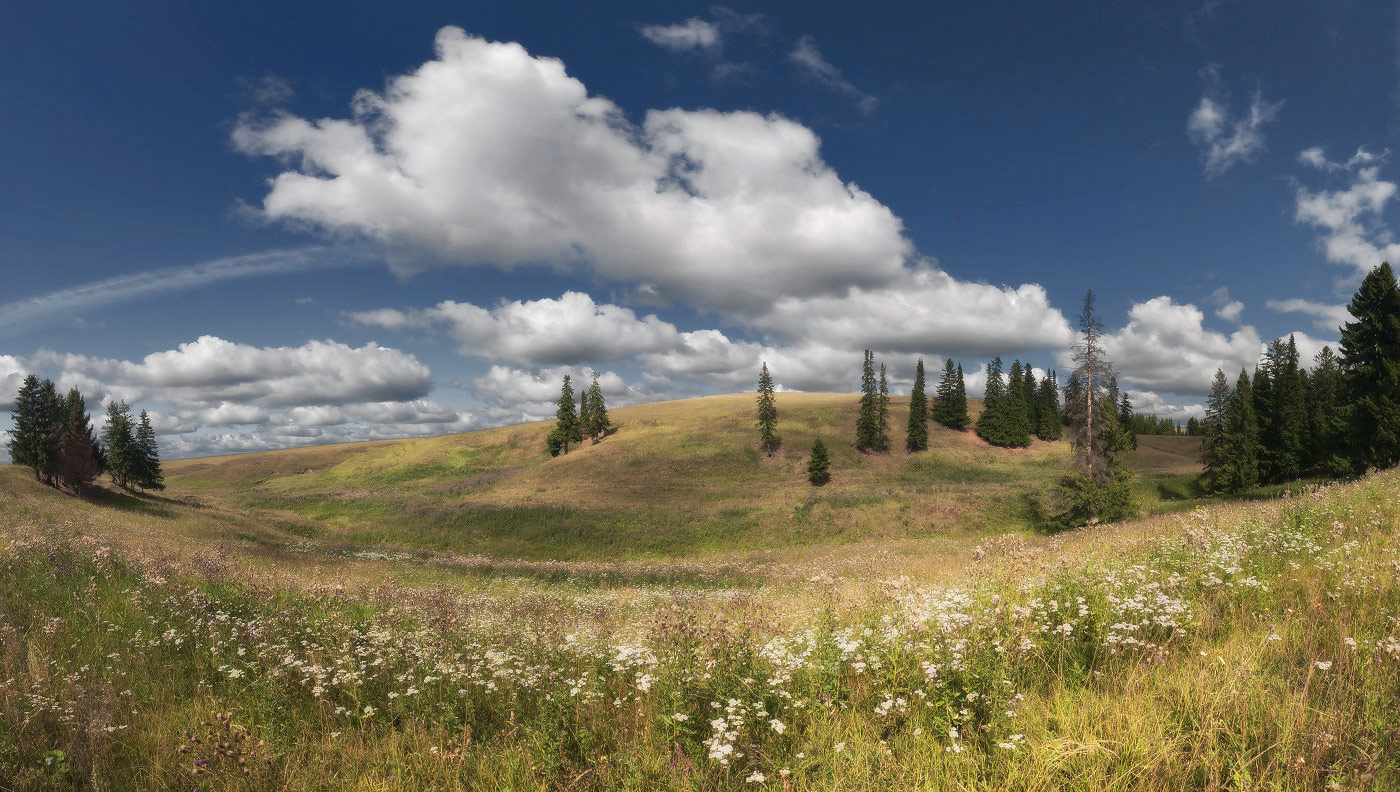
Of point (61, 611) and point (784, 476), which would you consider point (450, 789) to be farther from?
point (784, 476)

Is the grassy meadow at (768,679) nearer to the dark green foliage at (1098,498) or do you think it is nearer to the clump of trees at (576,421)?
the dark green foliage at (1098,498)

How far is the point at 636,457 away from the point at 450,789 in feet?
227

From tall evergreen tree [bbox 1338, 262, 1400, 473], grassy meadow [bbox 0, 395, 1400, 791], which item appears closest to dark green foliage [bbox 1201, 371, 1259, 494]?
tall evergreen tree [bbox 1338, 262, 1400, 473]

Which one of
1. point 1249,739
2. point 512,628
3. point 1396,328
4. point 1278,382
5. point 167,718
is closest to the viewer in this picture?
point 1249,739

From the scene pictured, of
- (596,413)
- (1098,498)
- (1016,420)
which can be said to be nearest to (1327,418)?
(1098,498)

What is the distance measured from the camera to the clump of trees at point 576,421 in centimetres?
8612

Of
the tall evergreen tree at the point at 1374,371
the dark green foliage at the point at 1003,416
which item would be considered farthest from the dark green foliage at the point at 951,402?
the tall evergreen tree at the point at 1374,371

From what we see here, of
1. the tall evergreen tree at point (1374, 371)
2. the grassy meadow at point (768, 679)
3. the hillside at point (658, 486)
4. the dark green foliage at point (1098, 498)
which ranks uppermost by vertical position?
the tall evergreen tree at point (1374, 371)

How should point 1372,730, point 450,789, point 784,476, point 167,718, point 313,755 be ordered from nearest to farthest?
point 1372,730 → point 450,789 → point 313,755 → point 167,718 → point 784,476

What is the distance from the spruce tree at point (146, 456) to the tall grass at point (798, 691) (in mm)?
70847

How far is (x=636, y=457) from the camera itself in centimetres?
7219

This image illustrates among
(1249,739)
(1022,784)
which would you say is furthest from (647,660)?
(1249,739)

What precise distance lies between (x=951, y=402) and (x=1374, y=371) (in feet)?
181

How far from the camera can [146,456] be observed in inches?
2279
